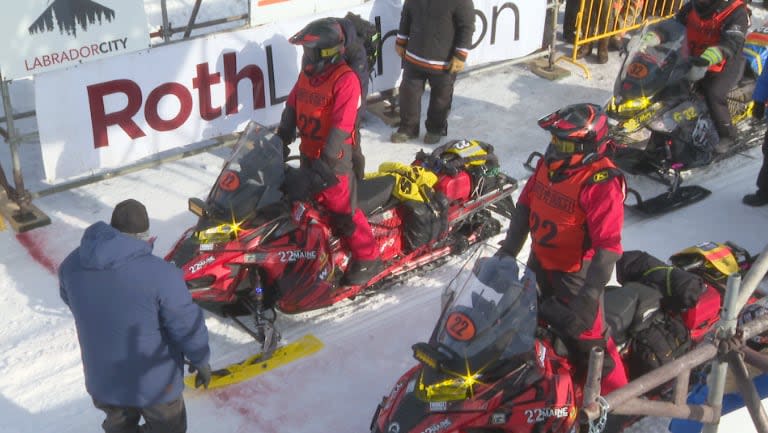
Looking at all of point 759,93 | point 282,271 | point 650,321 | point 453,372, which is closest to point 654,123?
point 759,93

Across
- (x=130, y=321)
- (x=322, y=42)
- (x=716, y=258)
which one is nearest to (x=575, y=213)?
(x=716, y=258)

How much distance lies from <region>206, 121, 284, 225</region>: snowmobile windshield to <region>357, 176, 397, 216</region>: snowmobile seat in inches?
24.6

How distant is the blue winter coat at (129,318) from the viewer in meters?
4.38

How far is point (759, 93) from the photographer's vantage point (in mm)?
7957

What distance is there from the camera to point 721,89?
27.1 feet

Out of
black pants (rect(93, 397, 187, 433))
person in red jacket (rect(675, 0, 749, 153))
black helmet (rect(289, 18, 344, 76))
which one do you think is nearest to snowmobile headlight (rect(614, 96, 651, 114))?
person in red jacket (rect(675, 0, 749, 153))

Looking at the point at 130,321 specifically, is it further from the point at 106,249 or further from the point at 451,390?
the point at 451,390

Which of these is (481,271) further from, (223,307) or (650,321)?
(223,307)

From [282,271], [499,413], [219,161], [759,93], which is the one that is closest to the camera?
[499,413]

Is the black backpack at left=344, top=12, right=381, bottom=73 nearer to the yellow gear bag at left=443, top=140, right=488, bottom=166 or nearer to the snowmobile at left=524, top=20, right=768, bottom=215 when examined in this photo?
the yellow gear bag at left=443, top=140, right=488, bottom=166

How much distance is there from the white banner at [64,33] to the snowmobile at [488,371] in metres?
3.68

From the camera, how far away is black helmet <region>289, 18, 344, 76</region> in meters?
6.31

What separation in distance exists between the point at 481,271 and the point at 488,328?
33 centimetres

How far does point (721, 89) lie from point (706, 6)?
2.35 feet
